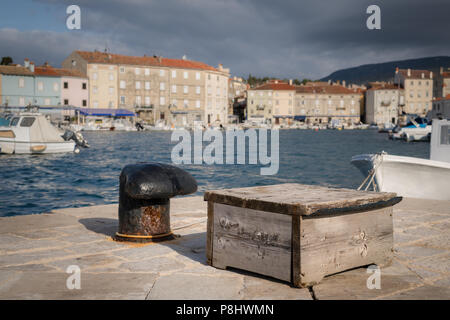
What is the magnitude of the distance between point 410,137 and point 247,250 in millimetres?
56588

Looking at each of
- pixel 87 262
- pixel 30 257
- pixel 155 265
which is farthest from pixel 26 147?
pixel 155 265

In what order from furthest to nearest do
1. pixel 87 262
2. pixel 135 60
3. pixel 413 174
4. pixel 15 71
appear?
1. pixel 135 60
2. pixel 15 71
3. pixel 413 174
4. pixel 87 262

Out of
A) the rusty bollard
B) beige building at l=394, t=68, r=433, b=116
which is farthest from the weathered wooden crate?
beige building at l=394, t=68, r=433, b=116

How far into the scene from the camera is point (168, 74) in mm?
83125

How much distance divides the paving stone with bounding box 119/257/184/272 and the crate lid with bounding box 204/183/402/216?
68 cm

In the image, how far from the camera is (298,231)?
3.42 meters

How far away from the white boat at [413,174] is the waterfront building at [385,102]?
4140 inches

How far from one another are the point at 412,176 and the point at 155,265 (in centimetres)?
954

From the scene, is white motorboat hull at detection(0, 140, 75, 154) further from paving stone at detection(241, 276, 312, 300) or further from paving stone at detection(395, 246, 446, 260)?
paving stone at detection(241, 276, 312, 300)

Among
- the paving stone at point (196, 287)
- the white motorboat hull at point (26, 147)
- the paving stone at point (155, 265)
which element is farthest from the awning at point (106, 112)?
the paving stone at point (196, 287)

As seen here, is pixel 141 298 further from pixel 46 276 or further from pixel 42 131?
pixel 42 131

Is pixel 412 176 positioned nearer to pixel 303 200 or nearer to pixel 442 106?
pixel 303 200

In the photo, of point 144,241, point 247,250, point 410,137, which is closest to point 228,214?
point 247,250

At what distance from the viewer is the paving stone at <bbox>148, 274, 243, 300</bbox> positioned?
130 inches
